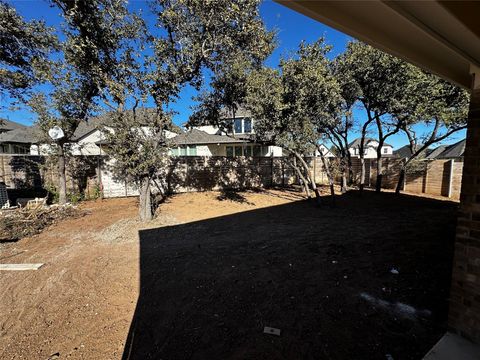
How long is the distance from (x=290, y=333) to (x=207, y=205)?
24.6ft

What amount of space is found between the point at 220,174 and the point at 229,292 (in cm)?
1014

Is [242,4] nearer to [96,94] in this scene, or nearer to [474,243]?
[96,94]

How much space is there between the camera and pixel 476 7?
46.9 inches

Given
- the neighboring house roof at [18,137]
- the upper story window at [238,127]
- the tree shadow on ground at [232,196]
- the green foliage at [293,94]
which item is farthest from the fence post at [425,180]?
the neighboring house roof at [18,137]

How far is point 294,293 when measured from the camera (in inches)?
125

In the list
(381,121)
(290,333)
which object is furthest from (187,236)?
(381,121)

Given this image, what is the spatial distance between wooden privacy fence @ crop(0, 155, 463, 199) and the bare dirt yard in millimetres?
4934

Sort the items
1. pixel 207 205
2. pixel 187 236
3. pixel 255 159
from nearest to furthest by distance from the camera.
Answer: pixel 187 236 → pixel 207 205 → pixel 255 159

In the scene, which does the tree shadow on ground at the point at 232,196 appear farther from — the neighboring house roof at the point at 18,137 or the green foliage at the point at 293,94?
the neighboring house roof at the point at 18,137

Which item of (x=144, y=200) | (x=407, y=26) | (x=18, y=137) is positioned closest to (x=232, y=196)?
(x=144, y=200)

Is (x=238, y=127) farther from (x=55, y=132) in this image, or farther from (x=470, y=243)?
(x=470, y=243)

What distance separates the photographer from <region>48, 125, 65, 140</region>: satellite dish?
8.34m

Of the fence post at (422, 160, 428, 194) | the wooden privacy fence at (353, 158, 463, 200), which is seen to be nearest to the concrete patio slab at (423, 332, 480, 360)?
the wooden privacy fence at (353, 158, 463, 200)

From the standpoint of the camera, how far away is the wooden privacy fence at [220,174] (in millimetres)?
9758
